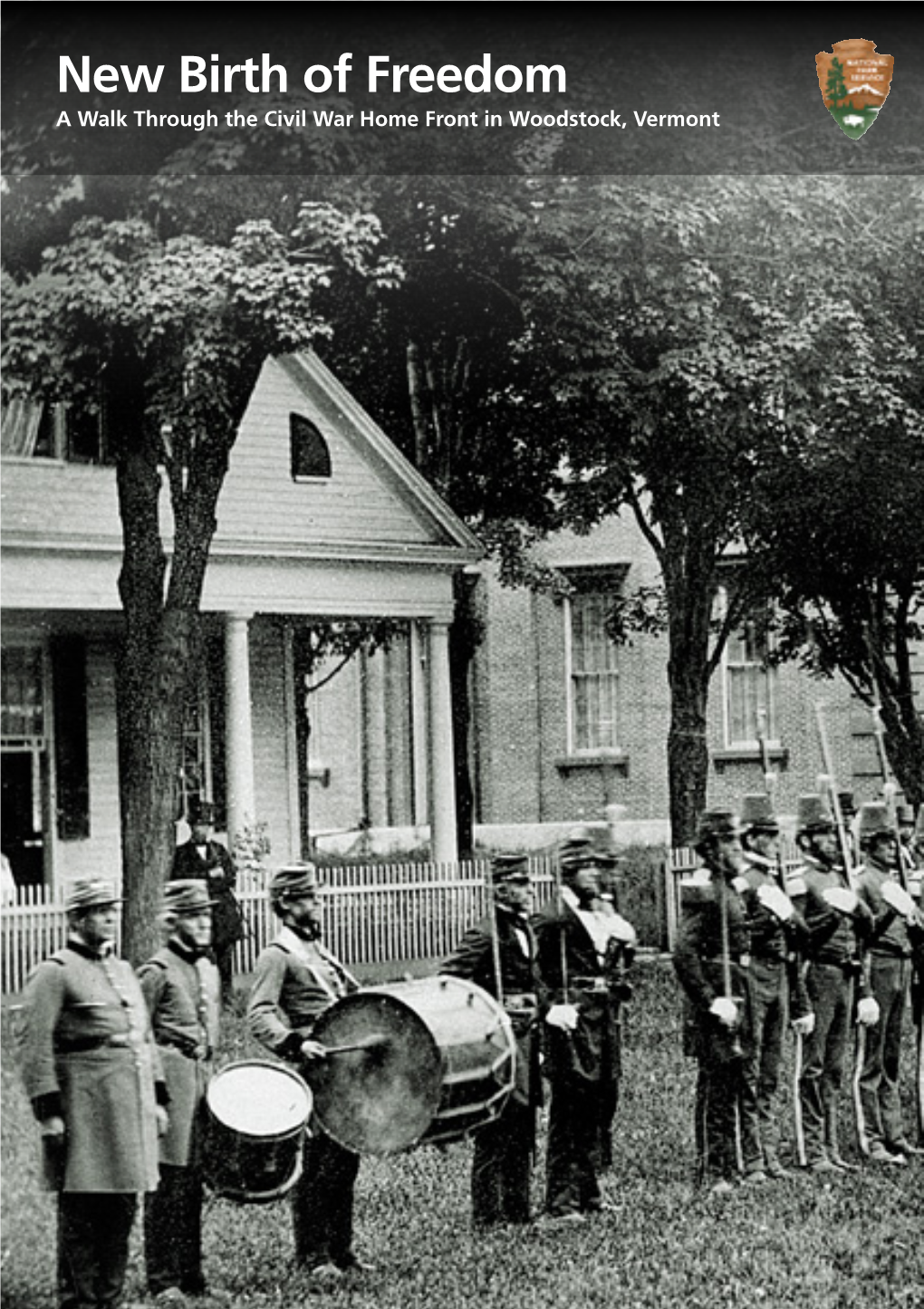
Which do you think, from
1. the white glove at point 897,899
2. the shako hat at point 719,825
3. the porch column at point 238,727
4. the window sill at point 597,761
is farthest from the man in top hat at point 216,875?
the window sill at point 597,761

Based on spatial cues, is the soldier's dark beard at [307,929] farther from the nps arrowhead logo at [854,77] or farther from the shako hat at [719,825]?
the nps arrowhead logo at [854,77]

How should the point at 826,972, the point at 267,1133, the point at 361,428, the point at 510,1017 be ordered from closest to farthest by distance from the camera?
the point at 267,1133 → the point at 510,1017 → the point at 826,972 → the point at 361,428

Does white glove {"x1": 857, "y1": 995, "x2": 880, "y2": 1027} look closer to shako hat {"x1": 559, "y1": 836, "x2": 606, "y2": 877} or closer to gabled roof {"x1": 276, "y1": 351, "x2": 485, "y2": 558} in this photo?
shako hat {"x1": 559, "y1": 836, "x2": 606, "y2": 877}

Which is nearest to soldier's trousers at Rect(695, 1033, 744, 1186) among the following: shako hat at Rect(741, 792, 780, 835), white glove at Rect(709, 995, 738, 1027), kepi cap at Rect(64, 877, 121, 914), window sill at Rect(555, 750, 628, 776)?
white glove at Rect(709, 995, 738, 1027)

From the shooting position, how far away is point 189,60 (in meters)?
6.23

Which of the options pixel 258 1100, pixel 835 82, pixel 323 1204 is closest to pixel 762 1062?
pixel 323 1204

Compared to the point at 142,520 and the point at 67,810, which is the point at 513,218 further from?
the point at 67,810

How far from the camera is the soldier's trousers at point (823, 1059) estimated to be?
8344 millimetres

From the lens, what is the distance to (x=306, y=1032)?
258 inches

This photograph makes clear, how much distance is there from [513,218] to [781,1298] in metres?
4.51

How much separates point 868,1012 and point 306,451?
338cm

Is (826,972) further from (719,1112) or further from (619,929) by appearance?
(619,929)

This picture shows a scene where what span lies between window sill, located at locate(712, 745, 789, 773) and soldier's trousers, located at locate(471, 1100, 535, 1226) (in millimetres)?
5731

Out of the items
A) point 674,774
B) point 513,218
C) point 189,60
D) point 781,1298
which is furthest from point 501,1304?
point 674,774
